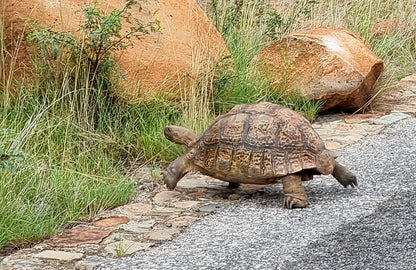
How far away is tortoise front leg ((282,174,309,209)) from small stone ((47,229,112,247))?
3.76 feet

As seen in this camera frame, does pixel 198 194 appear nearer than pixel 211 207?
No

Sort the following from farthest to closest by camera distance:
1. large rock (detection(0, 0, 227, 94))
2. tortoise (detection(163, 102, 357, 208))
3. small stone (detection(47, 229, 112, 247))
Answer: large rock (detection(0, 0, 227, 94)) → tortoise (detection(163, 102, 357, 208)) → small stone (detection(47, 229, 112, 247))

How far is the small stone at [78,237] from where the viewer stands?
13.3ft

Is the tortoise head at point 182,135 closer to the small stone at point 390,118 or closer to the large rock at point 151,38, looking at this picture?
the large rock at point 151,38

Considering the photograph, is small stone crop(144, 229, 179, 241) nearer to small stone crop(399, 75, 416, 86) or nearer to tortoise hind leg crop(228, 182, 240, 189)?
tortoise hind leg crop(228, 182, 240, 189)

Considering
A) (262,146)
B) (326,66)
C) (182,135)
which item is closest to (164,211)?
(182,135)

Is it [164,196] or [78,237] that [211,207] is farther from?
[78,237]

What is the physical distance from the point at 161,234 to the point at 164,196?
0.81 metres

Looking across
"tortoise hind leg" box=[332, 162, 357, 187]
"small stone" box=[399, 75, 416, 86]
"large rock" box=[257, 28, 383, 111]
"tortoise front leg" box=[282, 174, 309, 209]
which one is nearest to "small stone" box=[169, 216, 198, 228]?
"tortoise front leg" box=[282, 174, 309, 209]

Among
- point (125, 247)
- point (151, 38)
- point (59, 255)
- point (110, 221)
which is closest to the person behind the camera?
point (59, 255)

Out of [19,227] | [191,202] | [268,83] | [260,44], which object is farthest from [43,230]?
[260,44]

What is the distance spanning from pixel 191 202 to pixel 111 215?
57 cm

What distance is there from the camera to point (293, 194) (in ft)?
14.9

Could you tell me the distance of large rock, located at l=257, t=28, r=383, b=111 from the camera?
7129 millimetres
